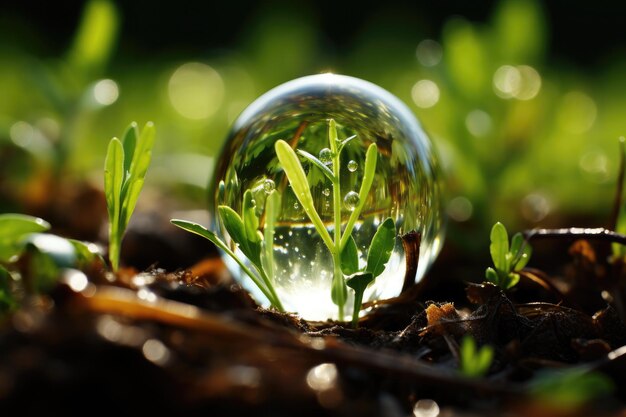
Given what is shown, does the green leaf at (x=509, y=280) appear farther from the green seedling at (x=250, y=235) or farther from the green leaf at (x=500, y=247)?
the green seedling at (x=250, y=235)

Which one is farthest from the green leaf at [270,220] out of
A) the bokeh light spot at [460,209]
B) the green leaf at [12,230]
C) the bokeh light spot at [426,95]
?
the bokeh light spot at [426,95]

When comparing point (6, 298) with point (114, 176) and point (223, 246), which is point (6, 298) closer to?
→ point (114, 176)

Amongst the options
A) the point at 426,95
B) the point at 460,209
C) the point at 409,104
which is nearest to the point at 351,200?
the point at 460,209

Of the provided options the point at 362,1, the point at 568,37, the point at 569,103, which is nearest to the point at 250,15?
the point at 362,1

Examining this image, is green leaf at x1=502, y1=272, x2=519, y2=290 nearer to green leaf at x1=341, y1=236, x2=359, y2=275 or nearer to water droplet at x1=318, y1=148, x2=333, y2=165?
green leaf at x1=341, y1=236, x2=359, y2=275

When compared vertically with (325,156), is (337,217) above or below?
below
